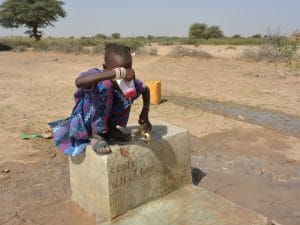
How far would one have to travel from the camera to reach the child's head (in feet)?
9.55

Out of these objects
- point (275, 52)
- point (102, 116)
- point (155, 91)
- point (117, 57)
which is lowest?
point (155, 91)

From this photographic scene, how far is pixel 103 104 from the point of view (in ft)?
9.77

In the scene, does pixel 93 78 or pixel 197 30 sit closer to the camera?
pixel 93 78

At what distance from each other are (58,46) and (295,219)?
20.7m

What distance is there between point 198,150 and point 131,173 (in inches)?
80.1

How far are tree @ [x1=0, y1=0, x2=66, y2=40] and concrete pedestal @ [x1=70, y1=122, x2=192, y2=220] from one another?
33.9m

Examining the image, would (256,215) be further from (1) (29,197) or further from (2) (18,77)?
(2) (18,77)

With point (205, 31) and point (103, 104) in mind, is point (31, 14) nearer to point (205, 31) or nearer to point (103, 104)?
point (103, 104)

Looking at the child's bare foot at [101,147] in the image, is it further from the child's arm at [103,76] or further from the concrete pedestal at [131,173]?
the child's arm at [103,76]

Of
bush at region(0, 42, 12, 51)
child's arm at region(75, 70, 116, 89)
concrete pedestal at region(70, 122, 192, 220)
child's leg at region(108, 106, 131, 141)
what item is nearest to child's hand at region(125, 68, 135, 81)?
child's arm at region(75, 70, 116, 89)

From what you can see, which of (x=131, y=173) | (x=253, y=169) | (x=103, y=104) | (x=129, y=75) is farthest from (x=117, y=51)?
(x=253, y=169)

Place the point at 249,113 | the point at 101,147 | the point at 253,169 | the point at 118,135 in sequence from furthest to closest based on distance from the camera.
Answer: the point at 249,113 < the point at 253,169 < the point at 118,135 < the point at 101,147

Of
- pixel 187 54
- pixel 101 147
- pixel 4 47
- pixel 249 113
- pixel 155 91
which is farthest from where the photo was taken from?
pixel 4 47

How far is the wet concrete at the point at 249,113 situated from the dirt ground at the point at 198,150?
220 mm
